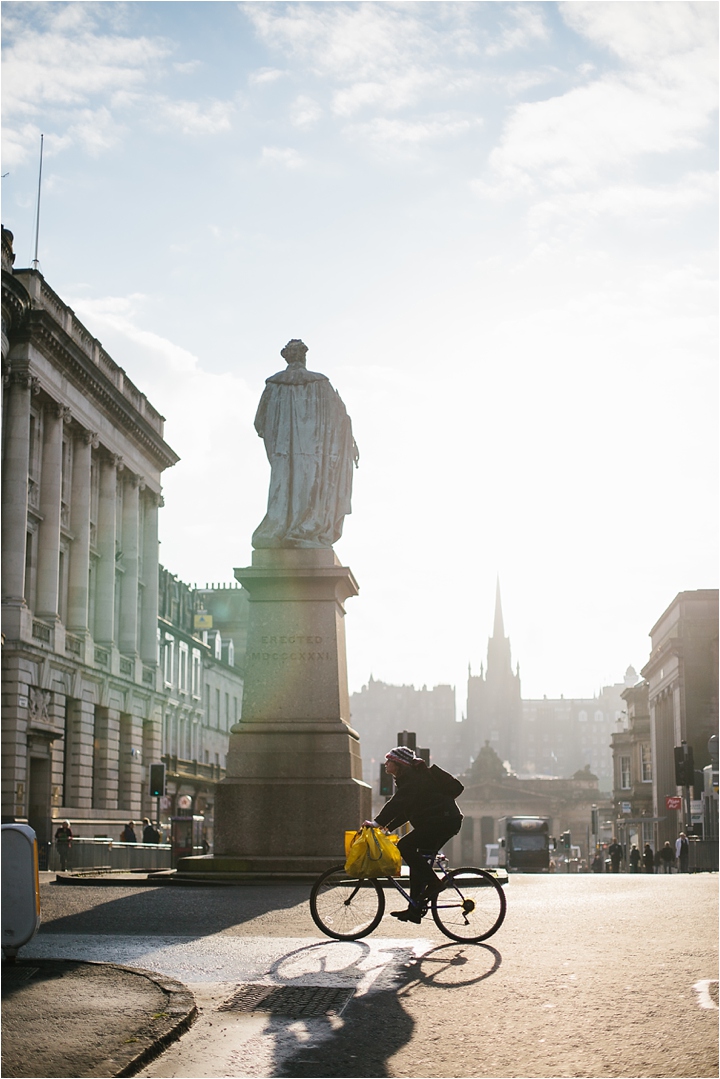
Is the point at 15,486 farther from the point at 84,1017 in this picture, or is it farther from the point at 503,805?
the point at 503,805

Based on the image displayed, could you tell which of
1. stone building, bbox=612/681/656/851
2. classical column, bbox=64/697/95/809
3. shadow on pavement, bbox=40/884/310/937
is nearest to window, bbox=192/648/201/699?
classical column, bbox=64/697/95/809

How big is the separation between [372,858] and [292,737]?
8084mm

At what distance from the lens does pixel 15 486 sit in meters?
44.1

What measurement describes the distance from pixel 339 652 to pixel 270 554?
1874 mm

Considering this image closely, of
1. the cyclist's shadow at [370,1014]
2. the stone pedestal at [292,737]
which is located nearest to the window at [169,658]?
the stone pedestal at [292,737]

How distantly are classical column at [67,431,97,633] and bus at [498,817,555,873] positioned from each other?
88.3ft

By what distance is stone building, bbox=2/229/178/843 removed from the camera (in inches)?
1710

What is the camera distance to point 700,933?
1210 centimetres

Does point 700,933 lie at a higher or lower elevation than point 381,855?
lower

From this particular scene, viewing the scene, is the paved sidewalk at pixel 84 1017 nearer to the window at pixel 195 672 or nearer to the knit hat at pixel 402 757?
the knit hat at pixel 402 757

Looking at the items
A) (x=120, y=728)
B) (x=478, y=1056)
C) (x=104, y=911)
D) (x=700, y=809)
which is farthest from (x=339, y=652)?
(x=120, y=728)

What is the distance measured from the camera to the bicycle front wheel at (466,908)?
10594 millimetres

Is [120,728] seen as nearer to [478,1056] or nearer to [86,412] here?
[86,412]

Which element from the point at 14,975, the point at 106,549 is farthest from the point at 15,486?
the point at 14,975
